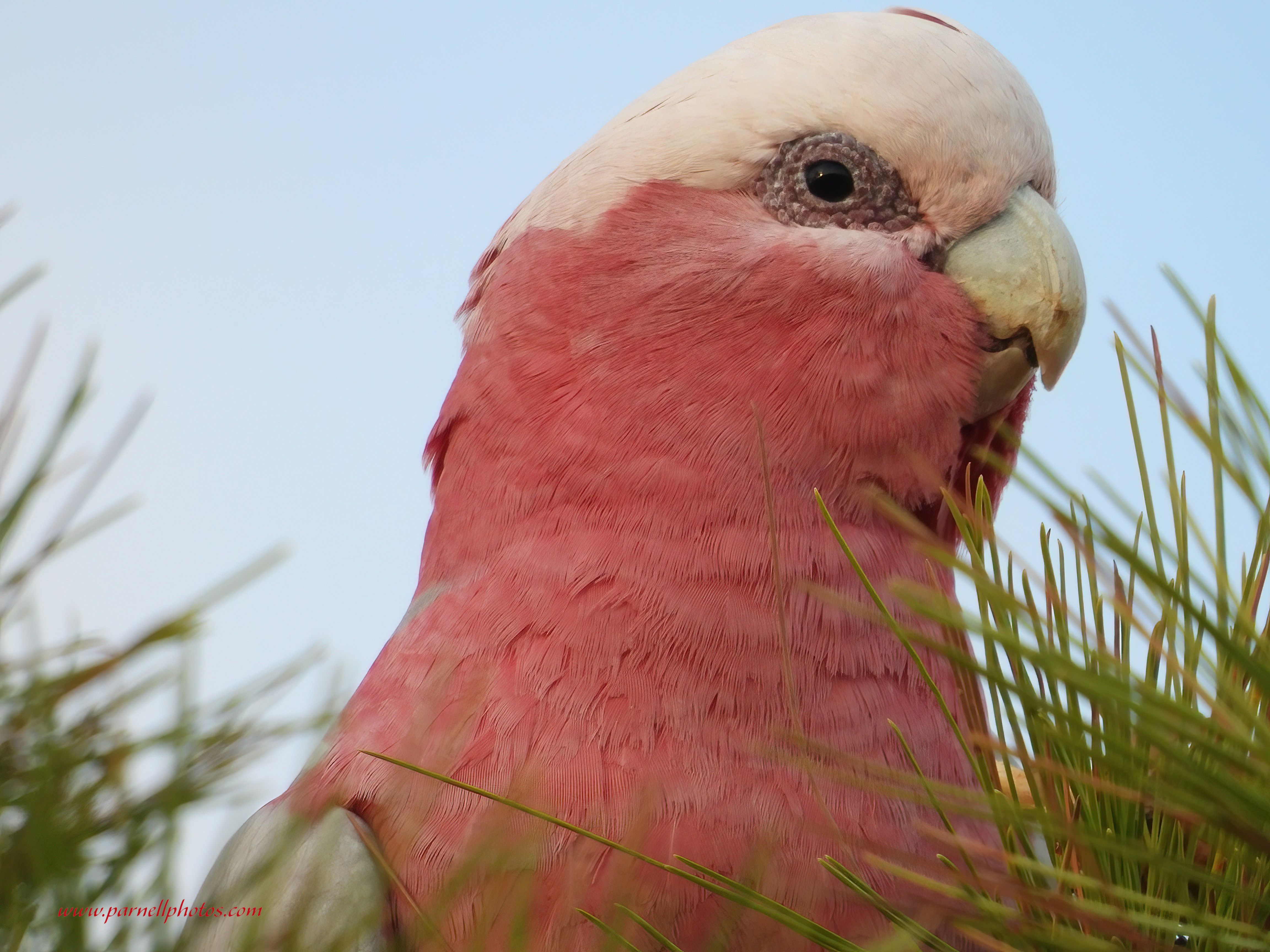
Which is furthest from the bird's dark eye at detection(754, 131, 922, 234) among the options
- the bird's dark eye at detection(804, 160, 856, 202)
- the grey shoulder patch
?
the grey shoulder patch

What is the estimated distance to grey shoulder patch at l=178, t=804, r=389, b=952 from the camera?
91 centimetres

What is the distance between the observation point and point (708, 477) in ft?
6.64

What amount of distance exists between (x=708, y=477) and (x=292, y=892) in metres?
0.90

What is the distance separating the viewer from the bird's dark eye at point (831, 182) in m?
2.23

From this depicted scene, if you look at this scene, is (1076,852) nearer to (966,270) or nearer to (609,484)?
(609,484)

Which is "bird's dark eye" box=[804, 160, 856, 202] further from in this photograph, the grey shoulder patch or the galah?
the grey shoulder patch

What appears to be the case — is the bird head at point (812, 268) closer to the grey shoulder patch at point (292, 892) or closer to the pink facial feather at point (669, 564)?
the pink facial feather at point (669, 564)

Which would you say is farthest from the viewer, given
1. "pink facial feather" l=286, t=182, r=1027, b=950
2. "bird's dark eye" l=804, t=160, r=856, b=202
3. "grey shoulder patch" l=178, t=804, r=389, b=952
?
"bird's dark eye" l=804, t=160, r=856, b=202

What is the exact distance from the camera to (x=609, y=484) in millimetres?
2045

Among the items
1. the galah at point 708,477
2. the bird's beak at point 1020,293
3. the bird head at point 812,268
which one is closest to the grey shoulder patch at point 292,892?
the galah at point 708,477

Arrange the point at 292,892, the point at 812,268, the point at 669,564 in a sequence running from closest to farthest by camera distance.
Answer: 1. the point at 292,892
2. the point at 669,564
3. the point at 812,268

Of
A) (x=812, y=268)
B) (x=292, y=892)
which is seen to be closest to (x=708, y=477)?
(x=812, y=268)

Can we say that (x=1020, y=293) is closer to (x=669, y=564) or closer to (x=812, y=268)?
(x=812, y=268)

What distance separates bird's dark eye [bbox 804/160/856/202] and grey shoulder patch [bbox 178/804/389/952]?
4.44 feet
